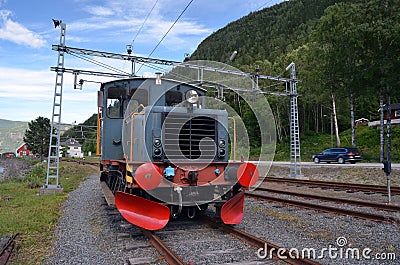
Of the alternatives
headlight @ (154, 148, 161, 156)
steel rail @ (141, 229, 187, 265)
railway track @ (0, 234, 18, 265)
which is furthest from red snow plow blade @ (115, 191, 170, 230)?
railway track @ (0, 234, 18, 265)

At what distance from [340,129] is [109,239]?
45031 millimetres

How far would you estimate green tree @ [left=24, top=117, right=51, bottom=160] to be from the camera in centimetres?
5784

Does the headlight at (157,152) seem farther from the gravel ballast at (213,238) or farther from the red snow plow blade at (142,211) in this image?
the gravel ballast at (213,238)

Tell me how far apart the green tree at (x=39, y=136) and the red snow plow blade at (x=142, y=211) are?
56383mm

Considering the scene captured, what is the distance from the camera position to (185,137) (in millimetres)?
5719

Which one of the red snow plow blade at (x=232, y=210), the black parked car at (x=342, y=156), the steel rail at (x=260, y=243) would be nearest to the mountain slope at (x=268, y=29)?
the black parked car at (x=342, y=156)

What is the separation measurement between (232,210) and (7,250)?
351 cm

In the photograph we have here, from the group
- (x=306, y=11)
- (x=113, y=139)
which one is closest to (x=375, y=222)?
(x=113, y=139)

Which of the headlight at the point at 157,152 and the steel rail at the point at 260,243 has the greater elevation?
the headlight at the point at 157,152

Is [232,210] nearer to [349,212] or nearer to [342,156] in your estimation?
[349,212]

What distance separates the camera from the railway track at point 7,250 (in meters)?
4.30

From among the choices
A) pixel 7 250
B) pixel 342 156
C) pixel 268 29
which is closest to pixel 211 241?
pixel 7 250

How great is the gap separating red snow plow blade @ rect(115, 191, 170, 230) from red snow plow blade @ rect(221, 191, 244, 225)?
1.03 metres

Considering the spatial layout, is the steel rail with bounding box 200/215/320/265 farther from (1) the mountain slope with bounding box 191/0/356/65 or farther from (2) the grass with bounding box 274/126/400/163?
(1) the mountain slope with bounding box 191/0/356/65
